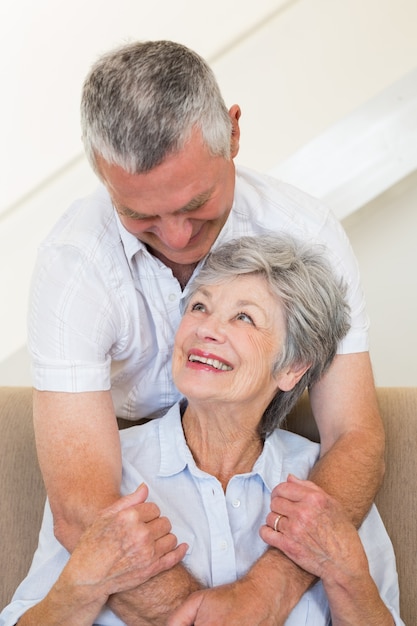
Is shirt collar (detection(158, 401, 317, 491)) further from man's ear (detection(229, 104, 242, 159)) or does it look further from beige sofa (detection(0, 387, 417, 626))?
man's ear (detection(229, 104, 242, 159))

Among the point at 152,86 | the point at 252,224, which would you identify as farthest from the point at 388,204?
the point at 152,86

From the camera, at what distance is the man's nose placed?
1.75 meters

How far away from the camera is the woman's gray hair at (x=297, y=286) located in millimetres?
1969

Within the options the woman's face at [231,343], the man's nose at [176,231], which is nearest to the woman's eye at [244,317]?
the woman's face at [231,343]

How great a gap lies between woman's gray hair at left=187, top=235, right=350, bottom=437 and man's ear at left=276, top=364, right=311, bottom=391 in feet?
0.03

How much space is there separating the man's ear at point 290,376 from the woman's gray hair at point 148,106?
0.50 metres

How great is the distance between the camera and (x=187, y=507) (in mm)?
1981

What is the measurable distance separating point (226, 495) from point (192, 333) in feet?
1.13

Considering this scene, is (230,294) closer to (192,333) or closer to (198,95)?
(192,333)

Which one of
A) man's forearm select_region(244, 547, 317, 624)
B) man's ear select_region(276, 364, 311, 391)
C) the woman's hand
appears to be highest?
man's ear select_region(276, 364, 311, 391)

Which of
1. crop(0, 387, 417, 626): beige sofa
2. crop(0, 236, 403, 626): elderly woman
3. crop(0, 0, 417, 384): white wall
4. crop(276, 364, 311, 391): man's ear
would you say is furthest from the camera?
crop(0, 0, 417, 384): white wall

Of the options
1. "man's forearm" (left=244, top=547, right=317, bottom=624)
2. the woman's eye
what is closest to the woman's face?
the woman's eye

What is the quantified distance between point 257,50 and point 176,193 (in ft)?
5.35

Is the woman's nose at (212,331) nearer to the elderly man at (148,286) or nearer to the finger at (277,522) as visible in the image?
the elderly man at (148,286)
